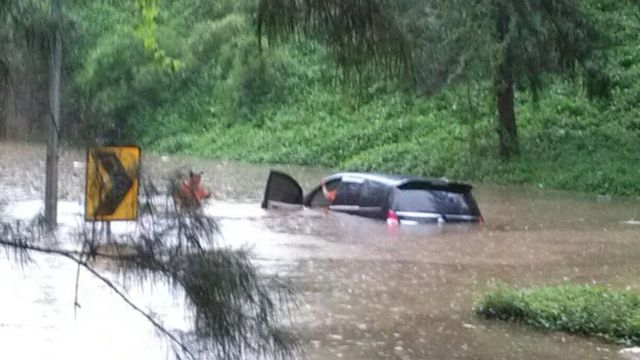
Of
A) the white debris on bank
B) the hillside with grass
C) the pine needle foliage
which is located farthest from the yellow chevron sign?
the white debris on bank

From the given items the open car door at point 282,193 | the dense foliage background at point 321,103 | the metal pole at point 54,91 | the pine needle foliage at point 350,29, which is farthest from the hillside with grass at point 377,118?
the open car door at point 282,193

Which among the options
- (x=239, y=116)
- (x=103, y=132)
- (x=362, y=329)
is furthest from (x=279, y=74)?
(x=239, y=116)

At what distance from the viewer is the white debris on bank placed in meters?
9.42

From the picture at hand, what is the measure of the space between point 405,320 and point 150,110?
6.32 meters

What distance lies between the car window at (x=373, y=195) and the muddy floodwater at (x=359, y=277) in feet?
1.36

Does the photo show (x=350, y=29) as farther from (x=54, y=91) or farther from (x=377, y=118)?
(x=377, y=118)

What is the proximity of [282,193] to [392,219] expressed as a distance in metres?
3.88

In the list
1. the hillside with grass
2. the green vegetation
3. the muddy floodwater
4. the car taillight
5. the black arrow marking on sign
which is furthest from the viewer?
the car taillight

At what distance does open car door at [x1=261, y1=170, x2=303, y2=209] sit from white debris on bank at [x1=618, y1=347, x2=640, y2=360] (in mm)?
12448

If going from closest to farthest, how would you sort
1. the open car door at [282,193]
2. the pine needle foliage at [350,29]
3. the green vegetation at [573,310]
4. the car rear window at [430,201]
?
the pine needle foliage at [350,29]
the green vegetation at [573,310]
the car rear window at [430,201]
the open car door at [282,193]

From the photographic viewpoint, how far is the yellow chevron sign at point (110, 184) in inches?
162

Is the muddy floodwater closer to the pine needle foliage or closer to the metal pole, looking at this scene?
the metal pole

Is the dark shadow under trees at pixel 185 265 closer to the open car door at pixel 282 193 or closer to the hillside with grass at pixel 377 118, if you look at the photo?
the hillside with grass at pixel 377 118

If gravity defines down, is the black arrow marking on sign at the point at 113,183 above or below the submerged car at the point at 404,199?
above
